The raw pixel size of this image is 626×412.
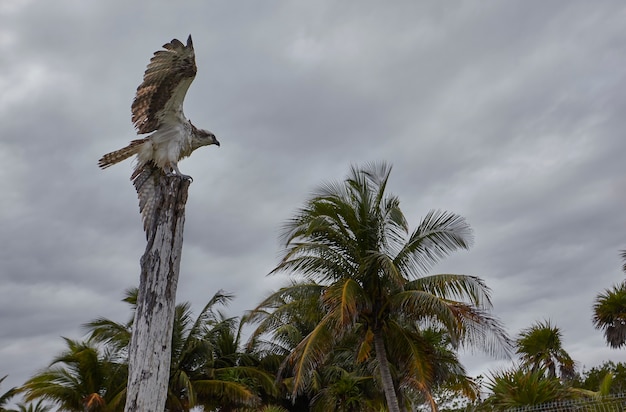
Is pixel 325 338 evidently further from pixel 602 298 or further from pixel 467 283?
pixel 602 298

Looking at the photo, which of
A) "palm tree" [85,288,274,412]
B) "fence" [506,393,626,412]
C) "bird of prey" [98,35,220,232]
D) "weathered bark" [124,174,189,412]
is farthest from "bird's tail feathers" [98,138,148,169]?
"palm tree" [85,288,274,412]

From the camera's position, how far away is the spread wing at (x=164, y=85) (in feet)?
23.2

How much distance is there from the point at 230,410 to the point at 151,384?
1710cm

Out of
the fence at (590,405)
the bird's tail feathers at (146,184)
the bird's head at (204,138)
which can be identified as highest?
the bird's head at (204,138)

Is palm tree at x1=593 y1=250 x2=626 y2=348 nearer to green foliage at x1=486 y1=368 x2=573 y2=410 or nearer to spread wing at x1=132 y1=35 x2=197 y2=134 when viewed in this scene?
green foliage at x1=486 y1=368 x2=573 y2=410

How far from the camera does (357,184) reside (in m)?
15.8

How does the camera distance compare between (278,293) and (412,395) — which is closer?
(278,293)

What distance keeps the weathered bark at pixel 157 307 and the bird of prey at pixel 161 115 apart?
182 cm

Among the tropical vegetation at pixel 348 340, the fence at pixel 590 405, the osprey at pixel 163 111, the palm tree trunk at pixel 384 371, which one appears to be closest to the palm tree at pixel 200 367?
the tropical vegetation at pixel 348 340

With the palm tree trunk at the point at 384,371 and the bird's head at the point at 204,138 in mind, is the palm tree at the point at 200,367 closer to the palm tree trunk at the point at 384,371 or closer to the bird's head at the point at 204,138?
the palm tree trunk at the point at 384,371

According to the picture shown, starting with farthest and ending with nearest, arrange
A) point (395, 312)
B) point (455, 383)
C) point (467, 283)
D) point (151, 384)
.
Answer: point (455, 383)
point (395, 312)
point (467, 283)
point (151, 384)

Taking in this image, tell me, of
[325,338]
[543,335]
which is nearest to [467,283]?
[325,338]

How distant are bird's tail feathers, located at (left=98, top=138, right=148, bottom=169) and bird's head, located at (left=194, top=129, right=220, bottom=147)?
0.76 m

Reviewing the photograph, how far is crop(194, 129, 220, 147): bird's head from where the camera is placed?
26.0 ft
